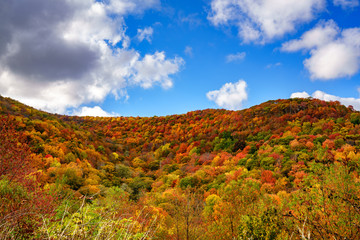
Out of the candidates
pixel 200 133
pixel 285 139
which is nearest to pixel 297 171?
pixel 285 139

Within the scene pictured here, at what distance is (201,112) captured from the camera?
73.5 meters

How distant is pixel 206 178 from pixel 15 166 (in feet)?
90.8

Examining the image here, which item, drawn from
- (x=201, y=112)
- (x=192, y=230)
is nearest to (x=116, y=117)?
(x=201, y=112)

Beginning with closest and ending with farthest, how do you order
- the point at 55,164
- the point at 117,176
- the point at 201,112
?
the point at 55,164
the point at 117,176
the point at 201,112

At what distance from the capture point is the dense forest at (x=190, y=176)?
6742 mm

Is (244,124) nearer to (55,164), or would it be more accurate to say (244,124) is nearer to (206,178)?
(206,178)

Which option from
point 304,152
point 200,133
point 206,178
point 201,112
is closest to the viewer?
point 304,152

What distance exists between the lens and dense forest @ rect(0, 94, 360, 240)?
674cm

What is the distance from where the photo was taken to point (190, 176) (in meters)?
34.1

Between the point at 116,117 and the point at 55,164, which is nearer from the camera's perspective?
the point at 55,164

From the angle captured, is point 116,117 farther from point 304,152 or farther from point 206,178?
point 304,152

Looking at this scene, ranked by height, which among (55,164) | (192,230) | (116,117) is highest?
(116,117)

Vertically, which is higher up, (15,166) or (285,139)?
(285,139)

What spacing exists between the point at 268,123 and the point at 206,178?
81.8 ft
